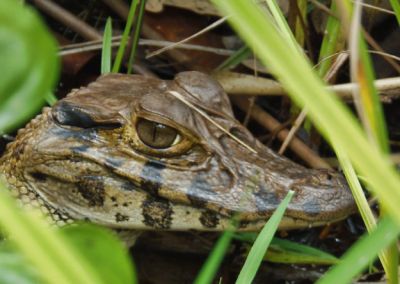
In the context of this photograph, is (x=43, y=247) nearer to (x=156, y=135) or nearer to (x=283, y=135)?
(x=156, y=135)

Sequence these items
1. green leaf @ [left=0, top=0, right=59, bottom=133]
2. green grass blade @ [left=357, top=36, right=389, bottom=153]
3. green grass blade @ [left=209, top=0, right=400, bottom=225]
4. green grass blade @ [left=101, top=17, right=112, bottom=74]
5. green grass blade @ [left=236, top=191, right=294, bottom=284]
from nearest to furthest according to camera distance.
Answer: green leaf @ [left=0, top=0, right=59, bottom=133], green grass blade @ [left=209, top=0, right=400, bottom=225], green grass blade @ [left=357, top=36, right=389, bottom=153], green grass blade @ [left=236, top=191, right=294, bottom=284], green grass blade @ [left=101, top=17, right=112, bottom=74]

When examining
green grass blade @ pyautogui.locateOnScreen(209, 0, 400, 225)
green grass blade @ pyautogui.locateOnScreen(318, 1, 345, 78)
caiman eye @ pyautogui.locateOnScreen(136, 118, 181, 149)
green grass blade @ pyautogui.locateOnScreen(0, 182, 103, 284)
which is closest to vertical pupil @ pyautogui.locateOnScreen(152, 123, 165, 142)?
caiman eye @ pyautogui.locateOnScreen(136, 118, 181, 149)

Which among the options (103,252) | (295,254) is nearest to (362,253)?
(103,252)

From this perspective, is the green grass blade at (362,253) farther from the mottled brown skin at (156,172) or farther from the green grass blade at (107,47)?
the green grass blade at (107,47)

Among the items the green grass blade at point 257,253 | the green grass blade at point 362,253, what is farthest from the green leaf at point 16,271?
the green grass blade at point 257,253

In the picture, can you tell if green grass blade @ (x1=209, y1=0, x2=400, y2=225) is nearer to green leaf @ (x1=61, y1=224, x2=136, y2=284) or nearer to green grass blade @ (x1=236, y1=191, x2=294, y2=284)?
green leaf @ (x1=61, y1=224, x2=136, y2=284)

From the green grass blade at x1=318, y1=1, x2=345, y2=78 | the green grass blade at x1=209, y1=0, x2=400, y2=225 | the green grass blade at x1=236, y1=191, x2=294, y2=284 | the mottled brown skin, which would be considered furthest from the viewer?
the green grass blade at x1=318, y1=1, x2=345, y2=78
